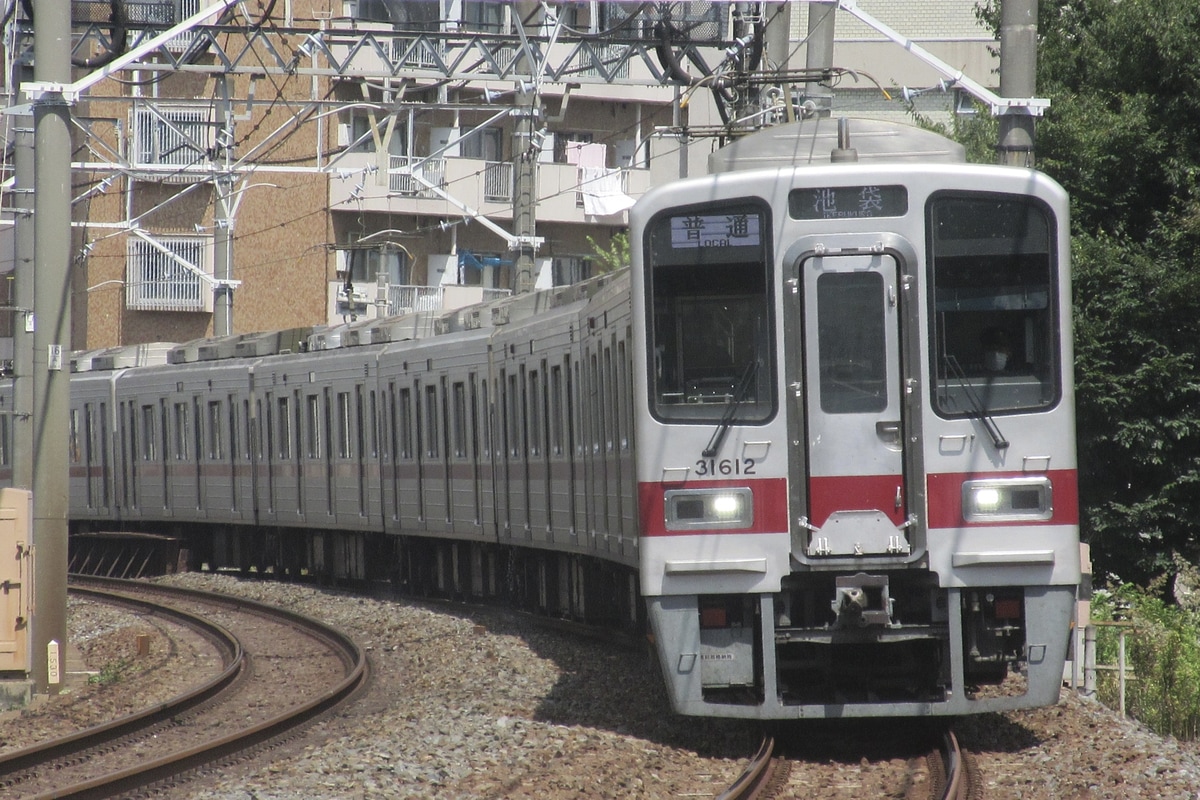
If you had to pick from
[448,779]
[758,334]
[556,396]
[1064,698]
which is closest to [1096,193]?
[556,396]

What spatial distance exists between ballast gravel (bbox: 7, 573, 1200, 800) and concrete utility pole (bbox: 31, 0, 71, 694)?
1.78 ft

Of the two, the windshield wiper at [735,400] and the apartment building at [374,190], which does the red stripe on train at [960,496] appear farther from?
the apartment building at [374,190]

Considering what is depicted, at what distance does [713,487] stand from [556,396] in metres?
5.84

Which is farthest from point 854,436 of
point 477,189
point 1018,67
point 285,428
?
point 477,189

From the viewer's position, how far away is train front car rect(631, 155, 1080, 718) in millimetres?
7855

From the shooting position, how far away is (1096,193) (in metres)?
15.9

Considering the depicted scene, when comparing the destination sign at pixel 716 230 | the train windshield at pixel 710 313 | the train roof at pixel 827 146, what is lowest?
the train windshield at pixel 710 313

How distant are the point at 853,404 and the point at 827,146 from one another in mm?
1605

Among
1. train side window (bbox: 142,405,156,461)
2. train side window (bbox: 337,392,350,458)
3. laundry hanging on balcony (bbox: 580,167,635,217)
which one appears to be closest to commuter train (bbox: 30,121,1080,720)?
train side window (bbox: 337,392,350,458)

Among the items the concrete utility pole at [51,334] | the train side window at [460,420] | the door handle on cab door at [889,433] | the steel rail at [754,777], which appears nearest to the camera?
the steel rail at [754,777]

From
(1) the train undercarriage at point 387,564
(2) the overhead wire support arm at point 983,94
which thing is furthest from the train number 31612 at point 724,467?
(1) the train undercarriage at point 387,564

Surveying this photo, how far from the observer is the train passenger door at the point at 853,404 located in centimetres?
787

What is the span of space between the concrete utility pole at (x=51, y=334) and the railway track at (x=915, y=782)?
220 inches

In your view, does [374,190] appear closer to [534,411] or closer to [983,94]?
[534,411]
